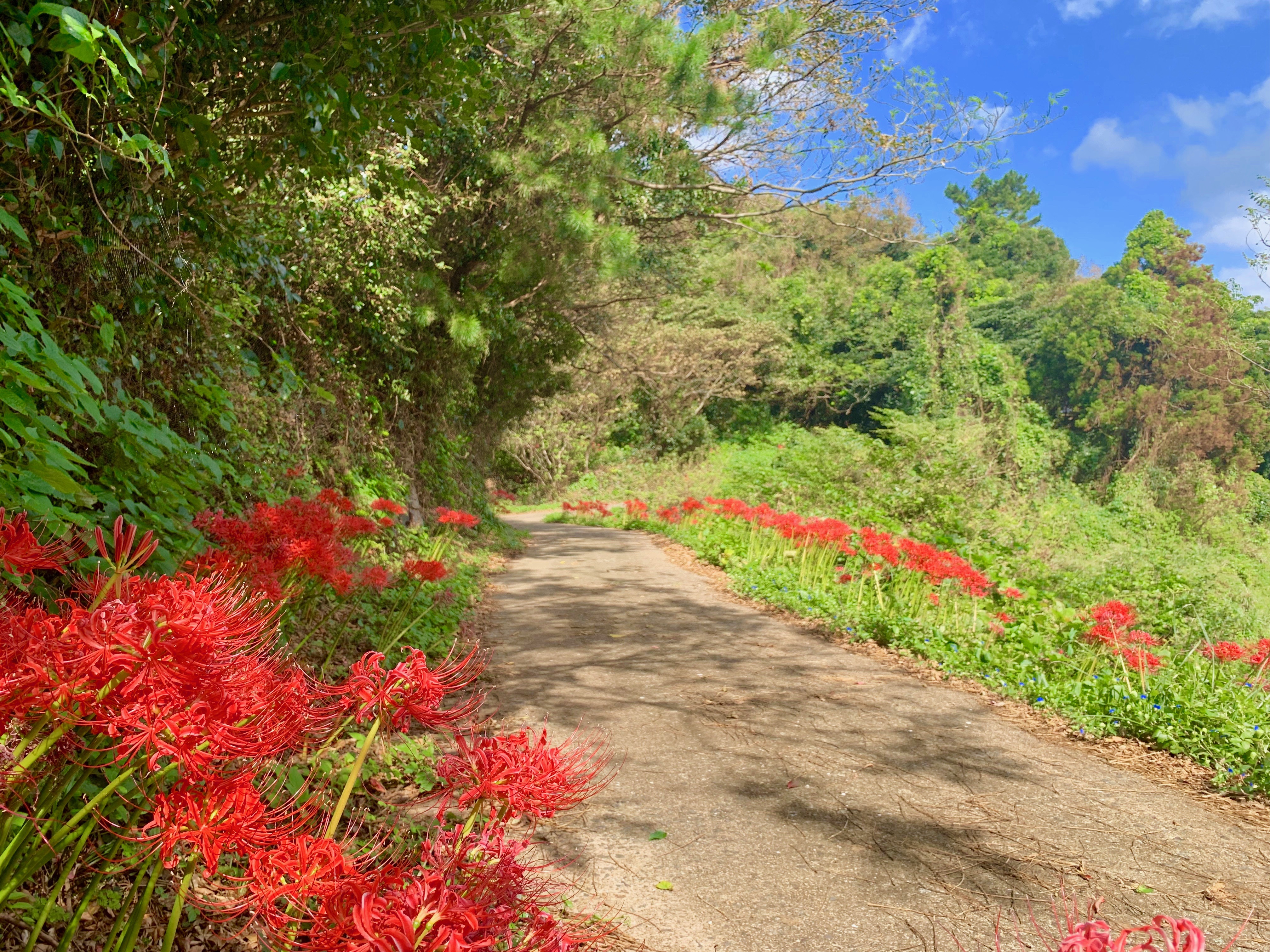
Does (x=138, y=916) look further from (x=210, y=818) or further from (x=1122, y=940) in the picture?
(x=1122, y=940)

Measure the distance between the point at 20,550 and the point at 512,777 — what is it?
0.82m

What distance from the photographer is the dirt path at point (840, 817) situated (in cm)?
250

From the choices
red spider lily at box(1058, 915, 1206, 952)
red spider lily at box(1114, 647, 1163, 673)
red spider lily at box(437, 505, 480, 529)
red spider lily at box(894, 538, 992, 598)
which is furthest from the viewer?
red spider lily at box(894, 538, 992, 598)

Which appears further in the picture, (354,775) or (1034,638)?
(1034,638)

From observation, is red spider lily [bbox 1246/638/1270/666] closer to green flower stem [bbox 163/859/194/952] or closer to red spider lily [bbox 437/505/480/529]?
red spider lily [bbox 437/505/480/529]

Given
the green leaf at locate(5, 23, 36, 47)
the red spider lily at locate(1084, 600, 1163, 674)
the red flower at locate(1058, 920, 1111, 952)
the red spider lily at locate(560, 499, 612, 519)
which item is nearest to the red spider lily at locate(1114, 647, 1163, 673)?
the red spider lily at locate(1084, 600, 1163, 674)

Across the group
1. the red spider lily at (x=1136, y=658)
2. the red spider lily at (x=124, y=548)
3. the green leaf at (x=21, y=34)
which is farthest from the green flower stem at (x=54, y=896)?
the red spider lily at (x=1136, y=658)

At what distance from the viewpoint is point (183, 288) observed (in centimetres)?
368

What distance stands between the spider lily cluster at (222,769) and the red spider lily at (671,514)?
11652mm

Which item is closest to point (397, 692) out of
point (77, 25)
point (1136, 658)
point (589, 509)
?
point (77, 25)

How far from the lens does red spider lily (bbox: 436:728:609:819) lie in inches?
46.3

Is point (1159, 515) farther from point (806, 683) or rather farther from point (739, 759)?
→ point (739, 759)

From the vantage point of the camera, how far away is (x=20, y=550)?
3.99 feet

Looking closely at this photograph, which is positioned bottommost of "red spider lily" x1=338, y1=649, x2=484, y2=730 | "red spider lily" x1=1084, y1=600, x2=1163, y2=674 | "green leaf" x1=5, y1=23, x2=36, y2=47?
"red spider lily" x1=1084, y1=600, x2=1163, y2=674
